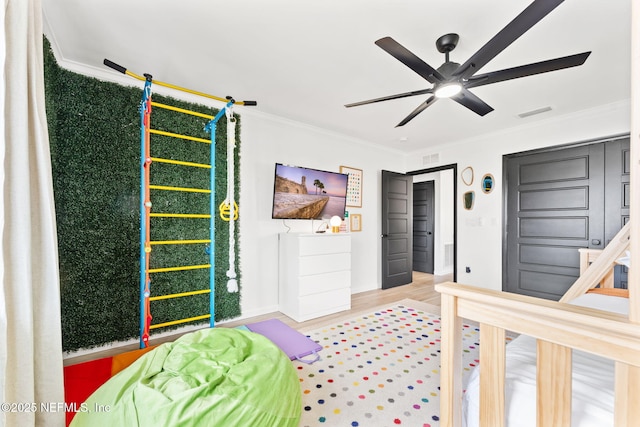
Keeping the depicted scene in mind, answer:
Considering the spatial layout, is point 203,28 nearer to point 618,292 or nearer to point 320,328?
point 320,328

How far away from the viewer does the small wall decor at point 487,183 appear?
389cm

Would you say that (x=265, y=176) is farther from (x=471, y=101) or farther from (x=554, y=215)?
(x=554, y=215)

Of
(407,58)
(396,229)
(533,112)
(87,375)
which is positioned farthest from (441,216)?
(87,375)

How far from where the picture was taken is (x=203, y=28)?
1.85 metres

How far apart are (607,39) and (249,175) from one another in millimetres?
3131

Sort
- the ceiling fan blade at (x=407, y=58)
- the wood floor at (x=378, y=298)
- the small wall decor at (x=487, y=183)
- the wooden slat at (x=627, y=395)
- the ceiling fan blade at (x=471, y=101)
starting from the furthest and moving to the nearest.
→ 1. the small wall decor at (x=487, y=183)
2. the wood floor at (x=378, y=298)
3. the ceiling fan blade at (x=471, y=101)
4. the ceiling fan blade at (x=407, y=58)
5. the wooden slat at (x=627, y=395)

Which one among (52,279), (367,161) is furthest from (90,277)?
(367,161)

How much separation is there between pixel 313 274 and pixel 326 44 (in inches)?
89.0

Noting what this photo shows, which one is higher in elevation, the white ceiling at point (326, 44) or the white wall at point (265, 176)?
the white ceiling at point (326, 44)

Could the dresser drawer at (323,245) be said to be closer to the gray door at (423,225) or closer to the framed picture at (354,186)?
the framed picture at (354,186)

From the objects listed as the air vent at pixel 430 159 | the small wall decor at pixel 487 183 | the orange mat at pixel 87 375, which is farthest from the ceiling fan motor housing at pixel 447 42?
the orange mat at pixel 87 375

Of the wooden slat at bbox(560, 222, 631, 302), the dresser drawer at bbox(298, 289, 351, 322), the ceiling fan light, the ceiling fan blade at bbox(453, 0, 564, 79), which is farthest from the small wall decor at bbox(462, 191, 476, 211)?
the ceiling fan blade at bbox(453, 0, 564, 79)

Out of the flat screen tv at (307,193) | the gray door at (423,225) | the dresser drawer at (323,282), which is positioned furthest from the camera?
the gray door at (423,225)

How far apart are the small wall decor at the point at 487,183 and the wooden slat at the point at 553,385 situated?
370cm
